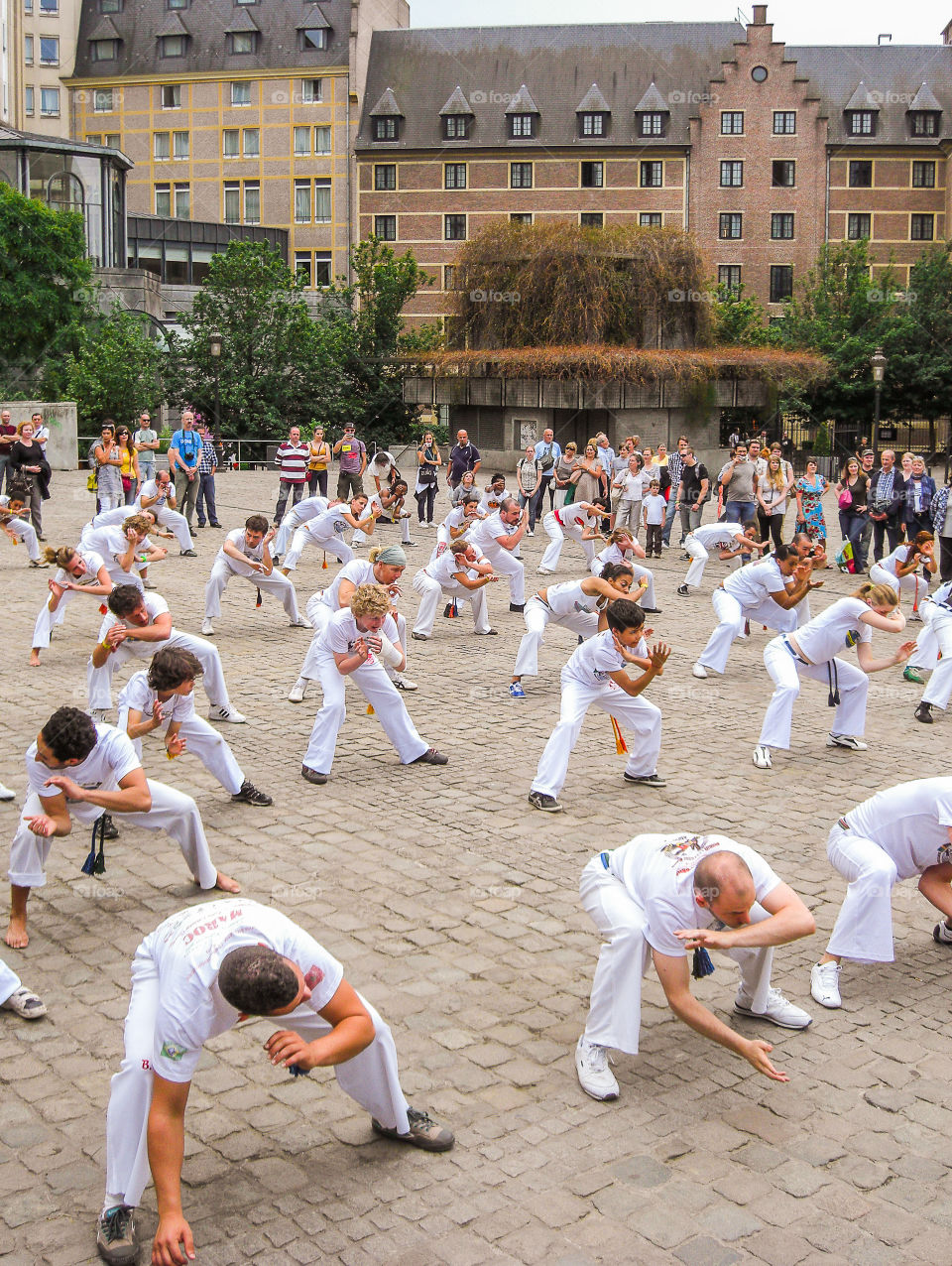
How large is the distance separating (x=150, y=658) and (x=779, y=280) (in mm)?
53154

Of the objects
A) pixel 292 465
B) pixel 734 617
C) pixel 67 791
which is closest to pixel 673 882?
pixel 67 791

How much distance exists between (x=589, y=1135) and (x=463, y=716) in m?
6.59

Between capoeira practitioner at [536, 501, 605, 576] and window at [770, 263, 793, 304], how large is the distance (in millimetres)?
43785

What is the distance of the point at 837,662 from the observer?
10.6 metres

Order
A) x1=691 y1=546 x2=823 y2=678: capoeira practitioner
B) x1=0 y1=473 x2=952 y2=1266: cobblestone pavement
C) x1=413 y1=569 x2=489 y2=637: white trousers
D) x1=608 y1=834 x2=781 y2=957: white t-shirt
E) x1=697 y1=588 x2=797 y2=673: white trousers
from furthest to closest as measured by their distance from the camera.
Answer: x1=413 y1=569 x2=489 y2=637: white trousers
x1=697 y1=588 x2=797 y2=673: white trousers
x1=691 y1=546 x2=823 y2=678: capoeira practitioner
x1=608 y1=834 x2=781 y2=957: white t-shirt
x1=0 y1=473 x2=952 y2=1266: cobblestone pavement

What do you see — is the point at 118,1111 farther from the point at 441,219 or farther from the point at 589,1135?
the point at 441,219

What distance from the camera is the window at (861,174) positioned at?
5931 cm

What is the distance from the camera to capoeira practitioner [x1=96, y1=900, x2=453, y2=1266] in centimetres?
441

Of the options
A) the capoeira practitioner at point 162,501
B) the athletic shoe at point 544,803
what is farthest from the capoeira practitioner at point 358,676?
the capoeira practitioner at point 162,501

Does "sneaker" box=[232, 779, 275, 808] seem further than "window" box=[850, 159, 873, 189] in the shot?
No

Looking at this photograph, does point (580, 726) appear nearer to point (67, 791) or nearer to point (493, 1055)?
point (493, 1055)

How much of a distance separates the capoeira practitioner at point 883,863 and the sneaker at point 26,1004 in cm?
359

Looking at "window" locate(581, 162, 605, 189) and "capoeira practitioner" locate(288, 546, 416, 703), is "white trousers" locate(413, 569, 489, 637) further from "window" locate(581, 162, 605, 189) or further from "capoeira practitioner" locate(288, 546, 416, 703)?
"window" locate(581, 162, 605, 189)

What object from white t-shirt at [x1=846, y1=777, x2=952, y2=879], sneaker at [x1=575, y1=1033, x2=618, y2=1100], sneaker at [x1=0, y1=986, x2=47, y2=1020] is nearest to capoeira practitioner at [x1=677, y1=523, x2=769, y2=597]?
white t-shirt at [x1=846, y1=777, x2=952, y2=879]
